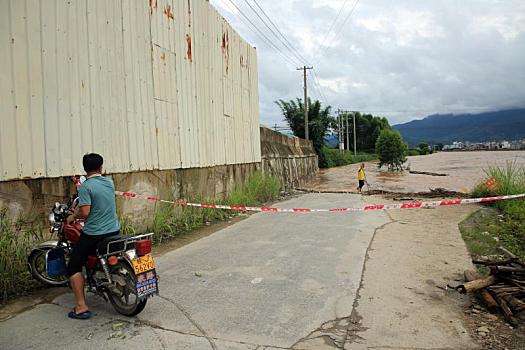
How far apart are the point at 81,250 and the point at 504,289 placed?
4073 mm

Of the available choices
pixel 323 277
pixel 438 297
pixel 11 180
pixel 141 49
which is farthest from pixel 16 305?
pixel 141 49

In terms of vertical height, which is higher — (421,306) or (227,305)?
(227,305)

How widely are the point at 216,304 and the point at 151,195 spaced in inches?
152

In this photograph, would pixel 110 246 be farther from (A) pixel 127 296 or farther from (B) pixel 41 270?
(B) pixel 41 270

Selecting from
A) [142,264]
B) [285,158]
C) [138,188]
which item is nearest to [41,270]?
[142,264]

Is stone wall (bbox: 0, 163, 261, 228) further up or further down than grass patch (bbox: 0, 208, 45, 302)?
further up

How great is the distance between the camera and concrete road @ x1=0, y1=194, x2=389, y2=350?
331 cm

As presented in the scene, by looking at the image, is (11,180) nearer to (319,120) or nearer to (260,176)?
(260,176)

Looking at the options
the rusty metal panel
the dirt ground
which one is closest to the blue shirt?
the dirt ground

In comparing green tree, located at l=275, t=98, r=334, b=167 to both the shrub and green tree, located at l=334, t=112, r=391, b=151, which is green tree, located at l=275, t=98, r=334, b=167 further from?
green tree, located at l=334, t=112, r=391, b=151

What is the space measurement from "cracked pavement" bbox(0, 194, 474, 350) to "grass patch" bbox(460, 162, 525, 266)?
2.16 meters

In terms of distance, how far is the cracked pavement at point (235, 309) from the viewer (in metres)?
3.29

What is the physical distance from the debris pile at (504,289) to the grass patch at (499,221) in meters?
2.04

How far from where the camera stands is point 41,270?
4.41 meters
